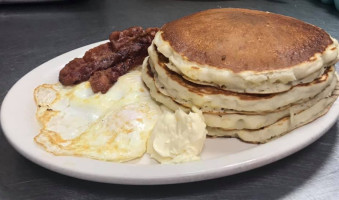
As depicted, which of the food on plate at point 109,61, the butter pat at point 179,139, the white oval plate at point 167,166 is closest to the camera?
the white oval plate at point 167,166

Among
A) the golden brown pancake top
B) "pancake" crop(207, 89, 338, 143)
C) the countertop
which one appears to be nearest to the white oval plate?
"pancake" crop(207, 89, 338, 143)

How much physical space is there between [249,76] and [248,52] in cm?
12

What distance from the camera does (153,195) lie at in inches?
51.6

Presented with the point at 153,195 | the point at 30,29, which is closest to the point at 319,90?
the point at 153,195

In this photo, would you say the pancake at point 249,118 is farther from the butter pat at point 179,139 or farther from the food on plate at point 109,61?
the food on plate at point 109,61

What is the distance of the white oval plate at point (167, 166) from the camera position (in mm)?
1179

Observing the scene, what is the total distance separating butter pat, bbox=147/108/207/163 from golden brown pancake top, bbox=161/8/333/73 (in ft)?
0.70

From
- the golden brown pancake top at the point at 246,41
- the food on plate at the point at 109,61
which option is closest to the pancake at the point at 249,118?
the golden brown pancake top at the point at 246,41

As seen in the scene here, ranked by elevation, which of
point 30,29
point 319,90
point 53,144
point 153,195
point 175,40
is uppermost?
point 175,40

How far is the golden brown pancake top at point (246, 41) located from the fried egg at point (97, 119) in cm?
27

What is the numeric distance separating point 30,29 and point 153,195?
2398 mm

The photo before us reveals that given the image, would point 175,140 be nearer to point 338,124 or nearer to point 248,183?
point 248,183

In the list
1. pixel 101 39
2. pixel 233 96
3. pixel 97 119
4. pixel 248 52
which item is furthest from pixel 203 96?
pixel 101 39

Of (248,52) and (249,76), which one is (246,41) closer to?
(248,52)
